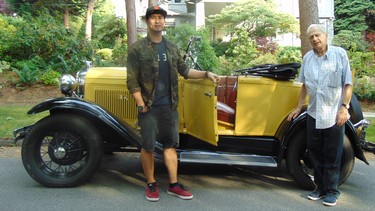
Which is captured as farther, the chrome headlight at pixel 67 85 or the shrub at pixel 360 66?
the shrub at pixel 360 66

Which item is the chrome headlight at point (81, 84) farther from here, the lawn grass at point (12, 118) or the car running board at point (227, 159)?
the lawn grass at point (12, 118)

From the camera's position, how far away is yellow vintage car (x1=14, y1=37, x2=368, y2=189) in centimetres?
457

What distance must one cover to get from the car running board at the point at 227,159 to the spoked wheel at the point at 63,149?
97 centimetres

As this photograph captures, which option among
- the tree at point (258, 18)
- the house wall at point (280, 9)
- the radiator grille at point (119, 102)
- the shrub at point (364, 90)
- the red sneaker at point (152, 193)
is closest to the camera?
the red sneaker at point (152, 193)

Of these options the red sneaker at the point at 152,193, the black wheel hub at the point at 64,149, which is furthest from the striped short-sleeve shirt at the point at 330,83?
the black wheel hub at the point at 64,149

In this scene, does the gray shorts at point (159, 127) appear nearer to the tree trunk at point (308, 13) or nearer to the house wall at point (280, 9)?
the tree trunk at point (308, 13)

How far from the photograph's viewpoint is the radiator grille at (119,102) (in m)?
5.19

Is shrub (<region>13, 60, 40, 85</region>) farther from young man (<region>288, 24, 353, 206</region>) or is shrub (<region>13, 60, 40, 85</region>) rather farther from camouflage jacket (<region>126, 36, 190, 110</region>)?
young man (<region>288, 24, 353, 206</region>)

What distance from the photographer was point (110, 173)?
17.6 feet

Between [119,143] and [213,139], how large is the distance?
1.18 metres

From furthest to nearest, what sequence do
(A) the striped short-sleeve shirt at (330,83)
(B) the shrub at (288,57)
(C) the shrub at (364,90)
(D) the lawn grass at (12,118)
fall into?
(B) the shrub at (288,57)
(C) the shrub at (364,90)
(D) the lawn grass at (12,118)
(A) the striped short-sleeve shirt at (330,83)

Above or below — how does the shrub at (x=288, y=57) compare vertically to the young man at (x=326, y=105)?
above

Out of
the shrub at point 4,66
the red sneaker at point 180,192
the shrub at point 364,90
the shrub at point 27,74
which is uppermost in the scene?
the shrub at point 4,66

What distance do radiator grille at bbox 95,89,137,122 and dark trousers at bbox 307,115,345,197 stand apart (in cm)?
211
